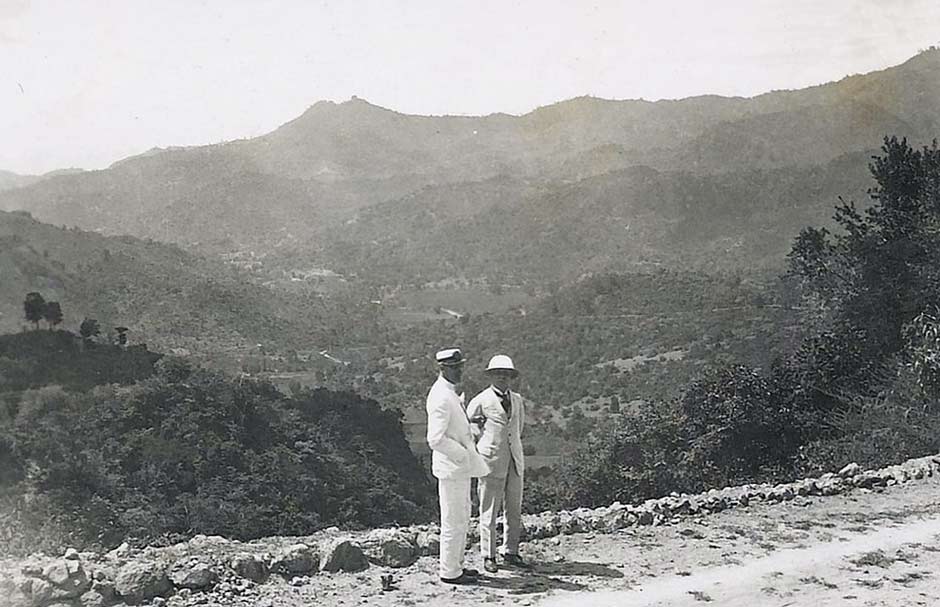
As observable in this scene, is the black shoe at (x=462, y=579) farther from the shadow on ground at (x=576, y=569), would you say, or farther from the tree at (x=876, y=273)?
the tree at (x=876, y=273)

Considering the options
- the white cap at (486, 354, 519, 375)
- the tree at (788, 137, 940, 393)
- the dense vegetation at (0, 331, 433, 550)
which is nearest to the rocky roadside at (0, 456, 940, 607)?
the white cap at (486, 354, 519, 375)

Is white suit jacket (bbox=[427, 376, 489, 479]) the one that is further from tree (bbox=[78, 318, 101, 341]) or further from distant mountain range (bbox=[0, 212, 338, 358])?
tree (bbox=[78, 318, 101, 341])

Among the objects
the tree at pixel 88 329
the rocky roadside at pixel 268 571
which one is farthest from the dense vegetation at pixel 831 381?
the tree at pixel 88 329

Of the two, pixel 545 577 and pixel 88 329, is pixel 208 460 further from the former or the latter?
pixel 545 577

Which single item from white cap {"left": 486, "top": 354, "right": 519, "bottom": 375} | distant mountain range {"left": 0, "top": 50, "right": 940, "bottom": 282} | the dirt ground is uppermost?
distant mountain range {"left": 0, "top": 50, "right": 940, "bottom": 282}

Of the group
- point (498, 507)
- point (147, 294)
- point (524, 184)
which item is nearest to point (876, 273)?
point (498, 507)

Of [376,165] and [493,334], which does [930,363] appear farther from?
[376,165]

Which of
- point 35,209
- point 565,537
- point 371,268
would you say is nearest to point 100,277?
point 35,209
